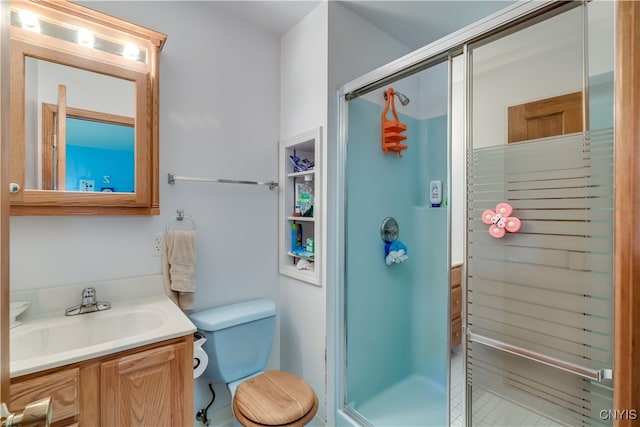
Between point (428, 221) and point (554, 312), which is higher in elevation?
point (428, 221)

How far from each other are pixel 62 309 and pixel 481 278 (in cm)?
185

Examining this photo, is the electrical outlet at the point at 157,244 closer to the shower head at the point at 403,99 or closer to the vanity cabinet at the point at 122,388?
the vanity cabinet at the point at 122,388

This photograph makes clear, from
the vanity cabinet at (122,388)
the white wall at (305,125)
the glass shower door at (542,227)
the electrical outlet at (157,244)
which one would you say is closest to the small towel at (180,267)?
the electrical outlet at (157,244)

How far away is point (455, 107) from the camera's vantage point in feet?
4.21

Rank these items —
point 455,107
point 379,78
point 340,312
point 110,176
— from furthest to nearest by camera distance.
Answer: point 340,312
point 379,78
point 110,176
point 455,107

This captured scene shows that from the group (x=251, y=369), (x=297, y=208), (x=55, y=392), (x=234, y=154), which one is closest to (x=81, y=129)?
(x=234, y=154)

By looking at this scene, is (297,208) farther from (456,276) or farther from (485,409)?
(485,409)

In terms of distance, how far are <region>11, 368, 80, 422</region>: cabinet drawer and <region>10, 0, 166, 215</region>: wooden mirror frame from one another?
2.27 ft

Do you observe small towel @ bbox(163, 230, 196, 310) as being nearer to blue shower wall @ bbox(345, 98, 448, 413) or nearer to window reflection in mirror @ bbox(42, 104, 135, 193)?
window reflection in mirror @ bbox(42, 104, 135, 193)

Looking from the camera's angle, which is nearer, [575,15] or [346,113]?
[575,15]

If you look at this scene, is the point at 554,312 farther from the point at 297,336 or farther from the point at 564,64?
the point at 297,336

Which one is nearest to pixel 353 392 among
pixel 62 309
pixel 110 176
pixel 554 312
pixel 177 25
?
pixel 554 312

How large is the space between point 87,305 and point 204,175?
85 centimetres

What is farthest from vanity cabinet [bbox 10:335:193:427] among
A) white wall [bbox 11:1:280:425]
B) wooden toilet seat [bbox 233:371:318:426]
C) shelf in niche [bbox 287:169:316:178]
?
shelf in niche [bbox 287:169:316:178]
